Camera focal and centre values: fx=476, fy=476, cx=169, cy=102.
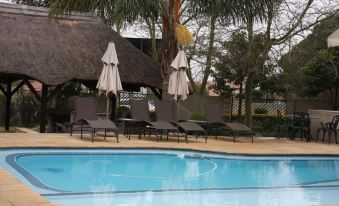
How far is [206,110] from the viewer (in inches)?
524

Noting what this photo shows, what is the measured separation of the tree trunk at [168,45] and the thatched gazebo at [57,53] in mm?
1236

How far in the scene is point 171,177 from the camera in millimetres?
8117

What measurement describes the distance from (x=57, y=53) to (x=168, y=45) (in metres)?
3.59

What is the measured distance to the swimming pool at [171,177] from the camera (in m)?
6.35

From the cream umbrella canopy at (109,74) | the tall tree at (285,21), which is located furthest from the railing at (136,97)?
the cream umbrella canopy at (109,74)

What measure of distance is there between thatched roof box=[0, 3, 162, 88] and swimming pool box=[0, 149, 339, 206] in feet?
15.9

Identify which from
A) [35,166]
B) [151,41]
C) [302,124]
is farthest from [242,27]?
[35,166]

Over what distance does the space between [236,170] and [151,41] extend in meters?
13.7

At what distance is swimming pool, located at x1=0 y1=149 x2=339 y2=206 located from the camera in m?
6.35

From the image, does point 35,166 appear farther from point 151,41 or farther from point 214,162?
point 151,41

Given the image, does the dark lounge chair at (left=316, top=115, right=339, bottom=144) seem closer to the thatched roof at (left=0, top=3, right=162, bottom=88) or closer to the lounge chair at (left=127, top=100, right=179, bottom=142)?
the lounge chair at (left=127, top=100, right=179, bottom=142)

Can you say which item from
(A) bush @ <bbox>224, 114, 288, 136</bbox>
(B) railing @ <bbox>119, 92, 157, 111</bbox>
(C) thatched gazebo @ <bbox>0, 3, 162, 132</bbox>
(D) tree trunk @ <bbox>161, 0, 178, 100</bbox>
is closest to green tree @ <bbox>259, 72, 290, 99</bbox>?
(A) bush @ <bbox>224, 114, 288, 136</bbox>

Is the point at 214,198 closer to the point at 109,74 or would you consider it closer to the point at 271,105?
the point at 109,74

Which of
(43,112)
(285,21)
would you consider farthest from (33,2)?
(285,21)
